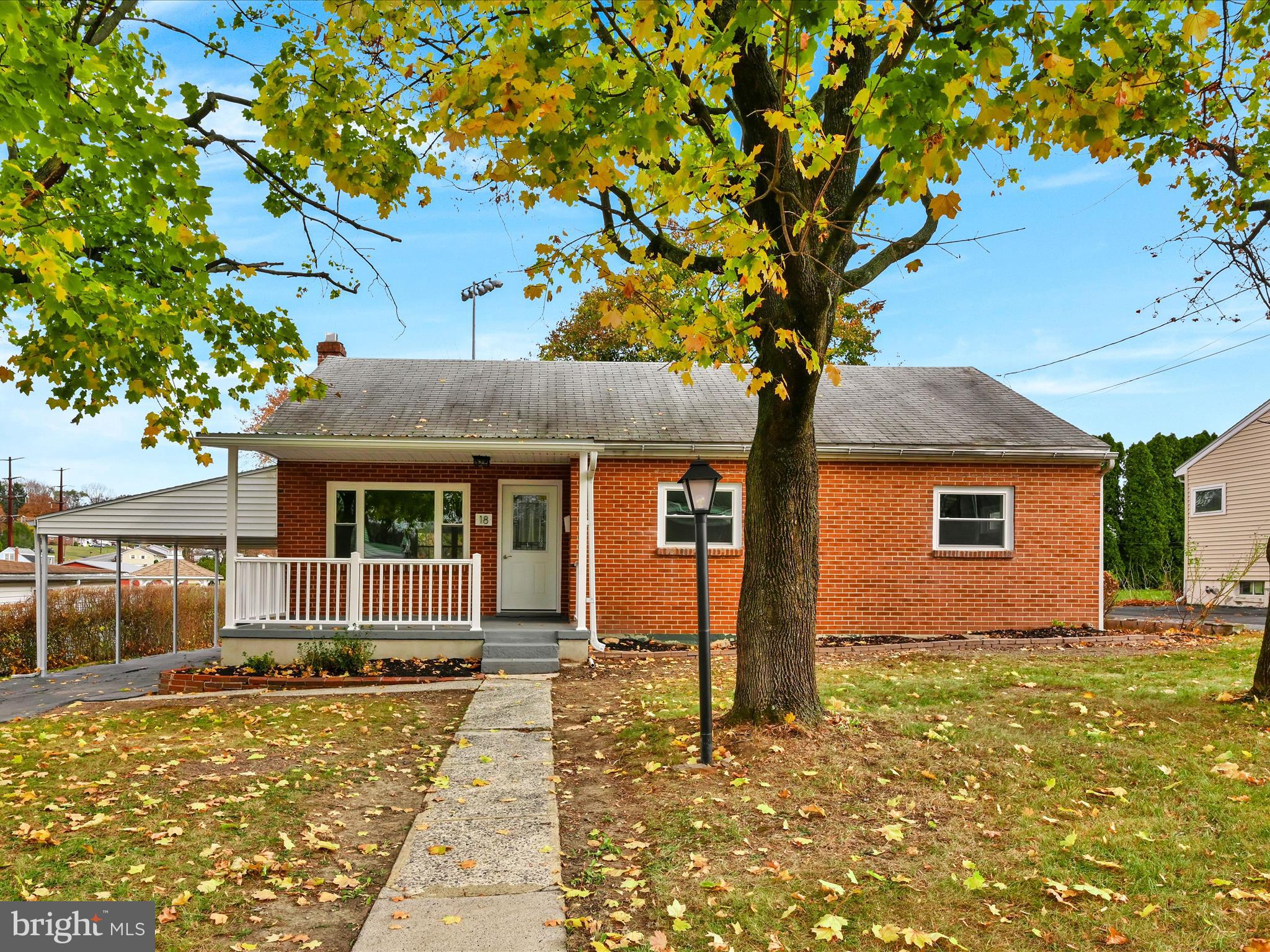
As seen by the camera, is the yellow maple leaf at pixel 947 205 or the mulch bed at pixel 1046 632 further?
the mulch bed at pixel 1046 632

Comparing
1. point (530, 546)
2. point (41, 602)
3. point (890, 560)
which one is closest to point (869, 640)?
point (890, 560)

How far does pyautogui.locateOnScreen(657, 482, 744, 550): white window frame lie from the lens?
45.2 feet

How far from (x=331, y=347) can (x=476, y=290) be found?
33.0 feet

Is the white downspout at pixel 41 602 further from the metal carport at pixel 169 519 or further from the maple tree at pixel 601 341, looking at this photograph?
the maple tree at pixel 601 341

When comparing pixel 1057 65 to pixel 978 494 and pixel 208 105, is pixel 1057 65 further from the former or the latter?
pixel 978 494

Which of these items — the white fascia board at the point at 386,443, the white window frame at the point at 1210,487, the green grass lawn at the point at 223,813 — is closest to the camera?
the green grass lawn at the point at 223,813

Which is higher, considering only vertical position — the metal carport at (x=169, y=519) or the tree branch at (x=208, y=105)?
the tree branch at (x=208, y=105)

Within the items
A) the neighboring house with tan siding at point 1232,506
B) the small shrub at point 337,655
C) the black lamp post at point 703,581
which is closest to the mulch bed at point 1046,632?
the black lamp post at point 703,581

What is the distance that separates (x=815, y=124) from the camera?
5887mm

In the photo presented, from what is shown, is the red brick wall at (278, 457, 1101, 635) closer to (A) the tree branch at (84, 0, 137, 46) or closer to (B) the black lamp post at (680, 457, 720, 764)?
(A) the tree branch at (84, 0, 137, 46)

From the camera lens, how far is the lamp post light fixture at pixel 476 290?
26.7m

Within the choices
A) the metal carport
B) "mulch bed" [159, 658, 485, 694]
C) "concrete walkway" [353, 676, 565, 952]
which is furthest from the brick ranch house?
"concrete walkway" [353, 676, 565, 952]

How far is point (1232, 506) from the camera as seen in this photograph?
2534 centimetres

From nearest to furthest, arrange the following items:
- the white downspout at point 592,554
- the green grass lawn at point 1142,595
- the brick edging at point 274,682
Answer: the brick edging at point 274,682
the white downspout at point 592,554
the green grass lawn at point 1142,595
